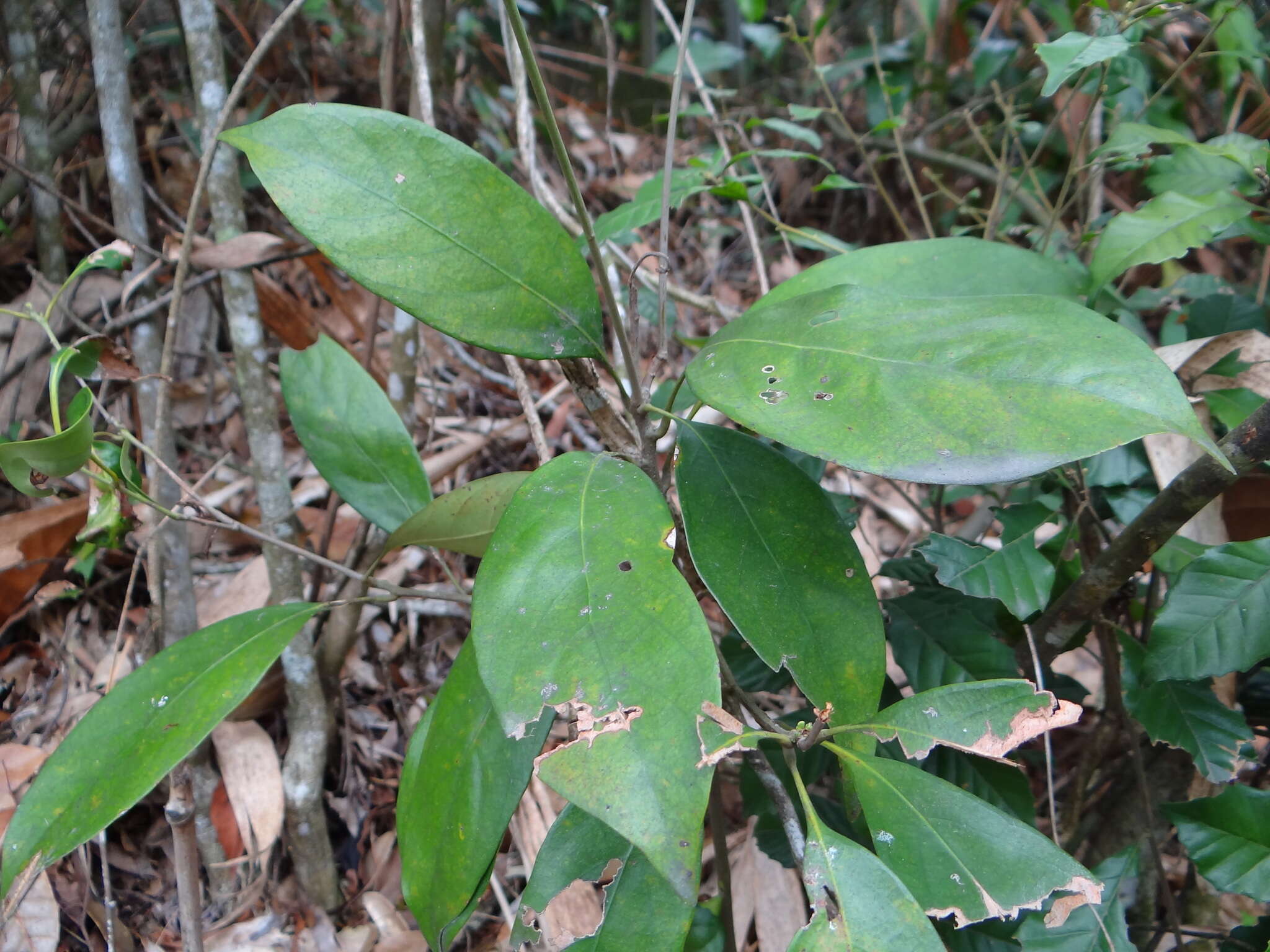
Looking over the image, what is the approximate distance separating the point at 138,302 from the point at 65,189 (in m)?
0.58

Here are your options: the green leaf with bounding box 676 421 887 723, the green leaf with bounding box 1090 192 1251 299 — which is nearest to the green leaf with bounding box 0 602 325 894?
the green leaf with bounding box 676 421 887 723

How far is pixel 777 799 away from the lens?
1.91 feet

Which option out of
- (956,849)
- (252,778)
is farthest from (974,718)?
(252,778)

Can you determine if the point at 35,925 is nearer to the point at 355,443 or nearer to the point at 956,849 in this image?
the point at 355,443

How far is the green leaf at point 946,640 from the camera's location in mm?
786

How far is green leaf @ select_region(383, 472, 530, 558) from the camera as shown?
0.78 m

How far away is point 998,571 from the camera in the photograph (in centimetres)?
72

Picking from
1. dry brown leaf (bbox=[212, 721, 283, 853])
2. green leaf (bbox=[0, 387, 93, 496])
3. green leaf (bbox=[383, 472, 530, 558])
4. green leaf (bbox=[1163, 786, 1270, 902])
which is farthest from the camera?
dry brown leaf (bbox=[212, 721, 283, 853])

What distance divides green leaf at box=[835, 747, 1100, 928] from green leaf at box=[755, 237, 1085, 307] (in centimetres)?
40

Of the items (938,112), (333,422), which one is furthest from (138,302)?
(938,112)

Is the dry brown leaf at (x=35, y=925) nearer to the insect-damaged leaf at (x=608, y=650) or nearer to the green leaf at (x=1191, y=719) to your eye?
the insect-damaged leaf at (x=608, y=650)

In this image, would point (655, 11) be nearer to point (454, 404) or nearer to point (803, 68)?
point (803, 68)

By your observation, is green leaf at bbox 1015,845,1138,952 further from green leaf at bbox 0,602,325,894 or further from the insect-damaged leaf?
green leaf at bbox 0,602,325,894

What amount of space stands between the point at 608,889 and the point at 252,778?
648mm
